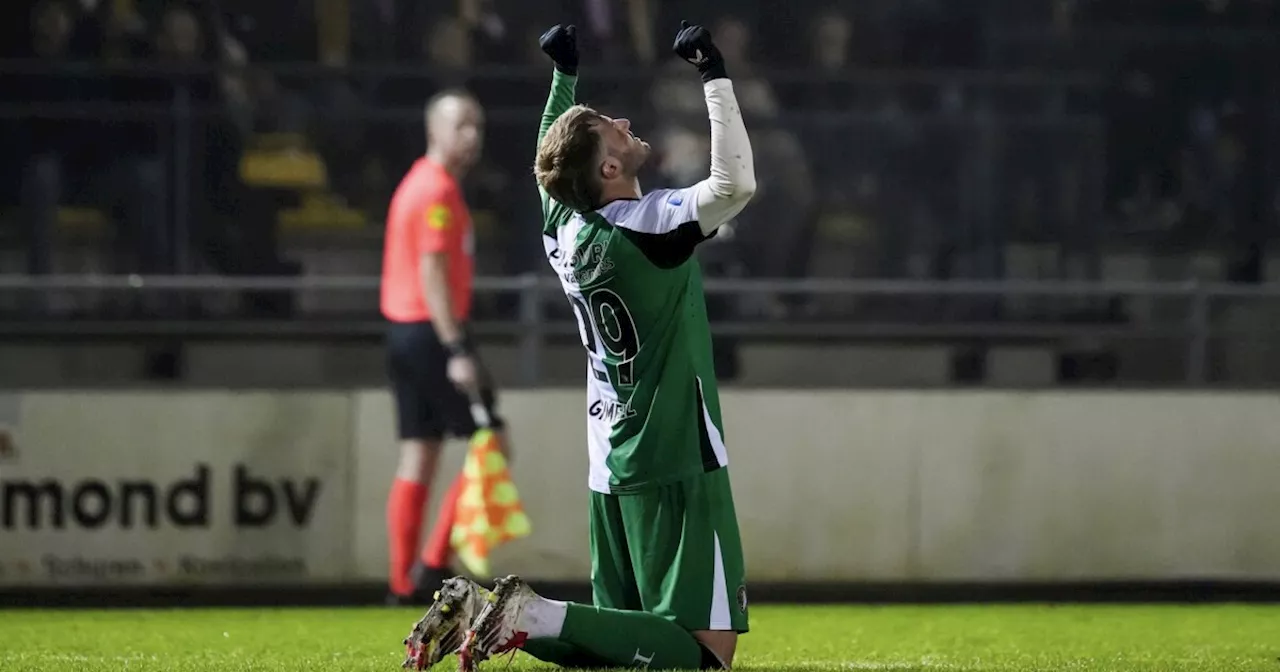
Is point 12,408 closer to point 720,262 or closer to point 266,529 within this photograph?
point 266,529

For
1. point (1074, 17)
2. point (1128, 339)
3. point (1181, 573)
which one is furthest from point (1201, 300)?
point (1074, 17)

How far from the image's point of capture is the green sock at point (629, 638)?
5.68 m

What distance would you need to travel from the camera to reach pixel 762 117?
11.4 m

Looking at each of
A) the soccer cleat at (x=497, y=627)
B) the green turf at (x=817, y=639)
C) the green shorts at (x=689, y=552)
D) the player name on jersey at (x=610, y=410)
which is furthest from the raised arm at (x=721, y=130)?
the green turf at (x=817, y=639)

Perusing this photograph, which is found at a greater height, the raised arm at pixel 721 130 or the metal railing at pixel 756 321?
the raised arm at pixel 721 130

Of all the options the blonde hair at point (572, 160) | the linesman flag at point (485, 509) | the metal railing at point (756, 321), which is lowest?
the linesman flag at point (485, 509)

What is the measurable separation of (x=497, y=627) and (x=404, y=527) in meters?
4.15

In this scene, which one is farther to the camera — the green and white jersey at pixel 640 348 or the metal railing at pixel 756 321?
the metal railing at pixel 756 321

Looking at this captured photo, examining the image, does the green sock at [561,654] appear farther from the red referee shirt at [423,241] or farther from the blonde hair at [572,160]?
the red referee shirt at [423,241]

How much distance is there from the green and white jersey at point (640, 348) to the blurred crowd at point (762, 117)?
16.3 ft

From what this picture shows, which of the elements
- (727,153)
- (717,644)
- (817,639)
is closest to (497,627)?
(717,644)

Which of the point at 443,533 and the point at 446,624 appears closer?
the point at 446,624

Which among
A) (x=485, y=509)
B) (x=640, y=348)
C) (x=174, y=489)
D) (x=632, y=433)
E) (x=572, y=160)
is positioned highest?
(x=572, y=160)

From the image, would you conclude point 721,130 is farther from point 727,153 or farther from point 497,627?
point 497,627
